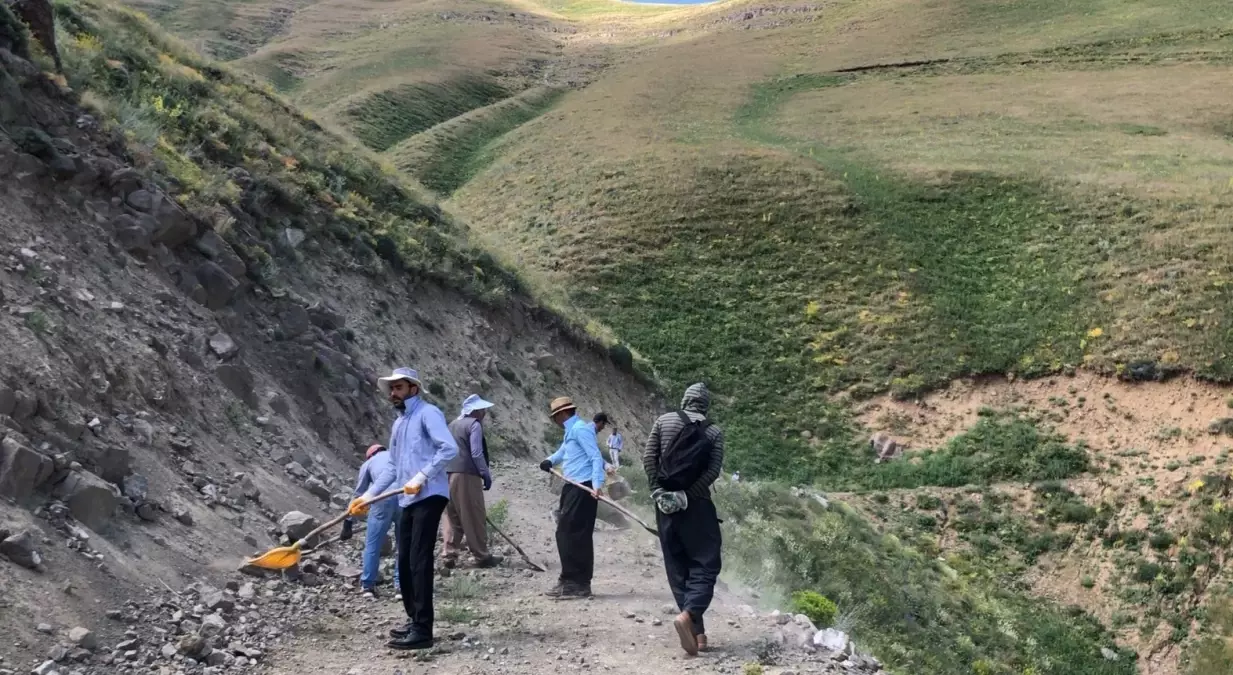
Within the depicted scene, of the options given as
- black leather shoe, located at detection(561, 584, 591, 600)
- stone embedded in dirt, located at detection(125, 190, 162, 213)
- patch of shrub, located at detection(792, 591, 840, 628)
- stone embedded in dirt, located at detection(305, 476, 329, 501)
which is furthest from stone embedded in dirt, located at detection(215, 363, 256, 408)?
patch of shrub, located at detection(792, 591, 840, 628)

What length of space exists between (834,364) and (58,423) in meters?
23.0

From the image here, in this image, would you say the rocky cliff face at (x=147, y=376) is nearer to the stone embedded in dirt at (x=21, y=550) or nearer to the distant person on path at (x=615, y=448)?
the stone embedded in dirt at (x=21, y=550)

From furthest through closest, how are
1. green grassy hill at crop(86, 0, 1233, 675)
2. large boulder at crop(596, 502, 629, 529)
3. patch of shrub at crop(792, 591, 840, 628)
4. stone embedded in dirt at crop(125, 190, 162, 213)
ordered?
green grassy hill at crop(86, 0, 1233, 675), large boulder at crop(596, 502, 629, 529), stone embedded in dirt at crop(125, 190, 162, 213), patch of shrub at crop(792, 591, 840, 628)

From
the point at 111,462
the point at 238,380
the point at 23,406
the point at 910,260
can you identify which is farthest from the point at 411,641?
the point at 910,260

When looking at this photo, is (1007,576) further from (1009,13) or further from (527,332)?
Answer: (1009,13)

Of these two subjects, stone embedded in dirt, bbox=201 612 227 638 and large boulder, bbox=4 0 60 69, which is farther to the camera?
large boulder, bbox=4 0 60 69

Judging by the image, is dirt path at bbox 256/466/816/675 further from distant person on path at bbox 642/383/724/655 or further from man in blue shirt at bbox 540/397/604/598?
distant person on path at bbox 642/383/724/655

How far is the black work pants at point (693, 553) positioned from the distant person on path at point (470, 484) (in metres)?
2.55

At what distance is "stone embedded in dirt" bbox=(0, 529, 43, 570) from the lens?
20.0 feet

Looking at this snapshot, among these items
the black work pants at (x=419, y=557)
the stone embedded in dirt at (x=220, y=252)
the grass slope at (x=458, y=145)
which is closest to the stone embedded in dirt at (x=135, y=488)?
the black work pants at (x=419, y=557)

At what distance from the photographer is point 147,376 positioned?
9.42m

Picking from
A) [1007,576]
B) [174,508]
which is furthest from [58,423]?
[1007,576]

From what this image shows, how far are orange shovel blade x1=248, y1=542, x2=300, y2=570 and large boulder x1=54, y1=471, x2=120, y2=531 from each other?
3.78 feet

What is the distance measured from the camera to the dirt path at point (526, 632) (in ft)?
23.0
